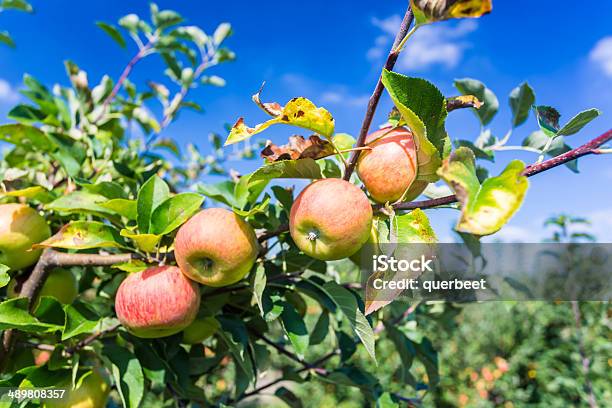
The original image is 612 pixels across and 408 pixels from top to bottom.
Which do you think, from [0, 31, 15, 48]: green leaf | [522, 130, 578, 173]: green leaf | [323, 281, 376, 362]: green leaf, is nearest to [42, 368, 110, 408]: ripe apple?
[323, 281, 376, 362]: green leaf

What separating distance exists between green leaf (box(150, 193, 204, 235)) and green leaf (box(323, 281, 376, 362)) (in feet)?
1.08

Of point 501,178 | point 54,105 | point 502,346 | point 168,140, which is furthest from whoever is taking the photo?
point 502,346

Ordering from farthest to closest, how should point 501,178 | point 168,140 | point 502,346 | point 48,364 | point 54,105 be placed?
point 502,346 < point 168,140 < point 54,105 < point 48,364 < point 501,178

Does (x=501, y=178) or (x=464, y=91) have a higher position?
(x=464, y=91)

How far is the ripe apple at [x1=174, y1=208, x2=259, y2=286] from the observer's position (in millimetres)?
880

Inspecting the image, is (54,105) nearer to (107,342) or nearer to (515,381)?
(107,342)

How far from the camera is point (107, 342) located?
1.15 metres

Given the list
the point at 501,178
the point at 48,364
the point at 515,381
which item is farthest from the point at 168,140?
the point at 515,381

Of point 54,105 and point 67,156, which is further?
point 54,105

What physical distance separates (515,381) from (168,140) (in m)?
3.75

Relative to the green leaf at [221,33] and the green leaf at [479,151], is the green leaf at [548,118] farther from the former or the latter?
the green leaf at [221,33]

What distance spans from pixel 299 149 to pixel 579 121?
0.48 m

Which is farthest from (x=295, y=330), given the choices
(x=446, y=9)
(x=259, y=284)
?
(x=446, y=9)

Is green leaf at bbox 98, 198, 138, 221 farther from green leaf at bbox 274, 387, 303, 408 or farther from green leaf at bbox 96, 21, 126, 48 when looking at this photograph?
green leaf at bbox 96, 21, 126, 48
